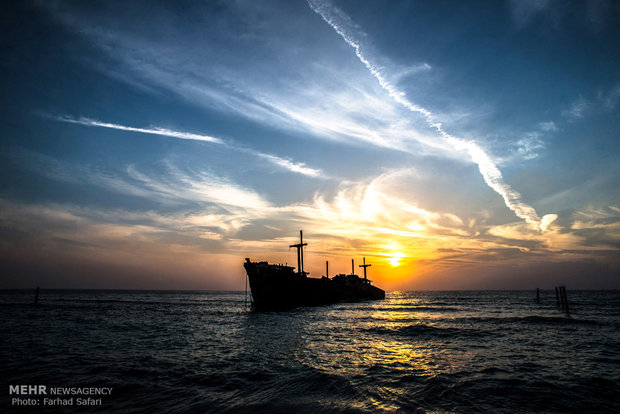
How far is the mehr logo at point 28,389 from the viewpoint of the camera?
25.4 feet

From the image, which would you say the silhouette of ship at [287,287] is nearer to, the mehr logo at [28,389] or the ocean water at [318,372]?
the ocean water at [318,372]

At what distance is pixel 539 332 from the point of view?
20.7 metres

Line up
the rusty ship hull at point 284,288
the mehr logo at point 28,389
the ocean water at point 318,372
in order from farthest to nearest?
1. the rusty ship hull at point 284,288
2. the mehr logo at point 28,389
3. the ocean water at point 318,372

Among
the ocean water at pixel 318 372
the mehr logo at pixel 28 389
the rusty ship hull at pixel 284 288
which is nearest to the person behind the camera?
the ocean water at pixel 318 372

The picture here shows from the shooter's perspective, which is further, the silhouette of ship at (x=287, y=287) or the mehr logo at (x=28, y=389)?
the silhouette of ship at (x=287, y=287)

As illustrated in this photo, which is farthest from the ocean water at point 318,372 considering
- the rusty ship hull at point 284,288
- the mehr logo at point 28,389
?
the rusty ship hull at point 284,288

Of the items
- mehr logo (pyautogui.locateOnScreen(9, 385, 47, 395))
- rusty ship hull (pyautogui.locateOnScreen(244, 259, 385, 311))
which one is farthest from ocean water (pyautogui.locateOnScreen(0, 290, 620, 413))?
rusty ship hull (pyautogui.locateOnScreen(244, 259, 385, 311))

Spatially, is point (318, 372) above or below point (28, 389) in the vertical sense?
below

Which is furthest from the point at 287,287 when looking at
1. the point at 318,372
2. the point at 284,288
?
the point at 318,372

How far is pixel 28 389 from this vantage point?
26.2 feet

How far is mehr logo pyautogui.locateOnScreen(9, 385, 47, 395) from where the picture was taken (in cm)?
775

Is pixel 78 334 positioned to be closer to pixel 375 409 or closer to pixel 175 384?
pixel 175 384

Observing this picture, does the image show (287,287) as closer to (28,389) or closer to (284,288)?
(284,288)

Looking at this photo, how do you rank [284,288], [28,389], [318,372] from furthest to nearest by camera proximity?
1. [284,288]
2. [318,372]
3. [28,389]
